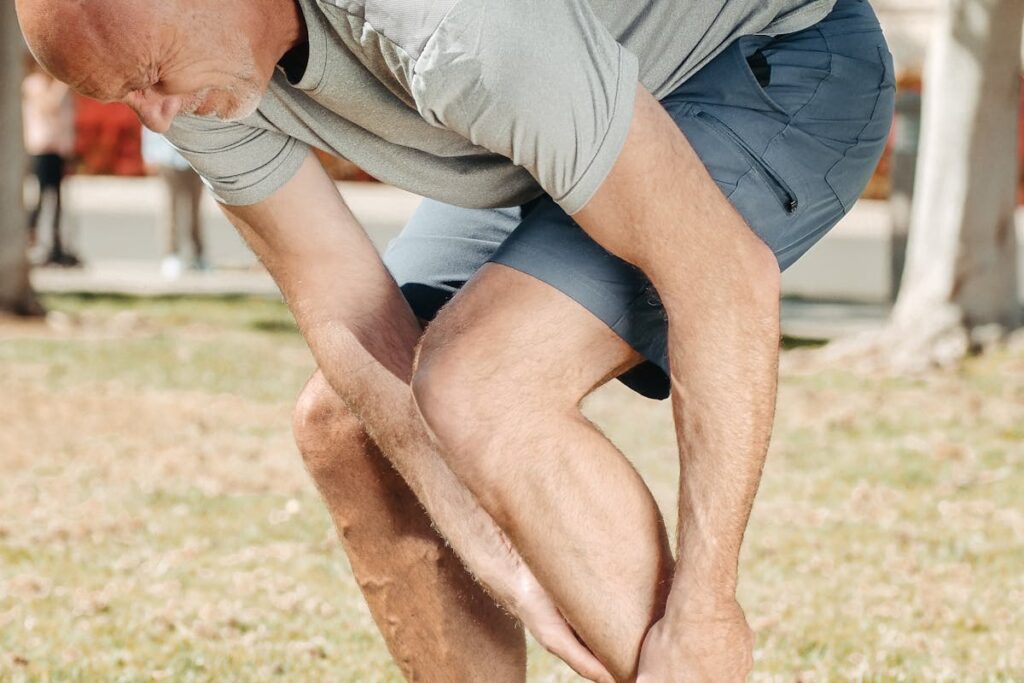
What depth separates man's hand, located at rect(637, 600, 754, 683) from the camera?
6.87 ft

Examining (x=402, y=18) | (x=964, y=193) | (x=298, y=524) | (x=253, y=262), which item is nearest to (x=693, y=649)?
(x=402, y=18)

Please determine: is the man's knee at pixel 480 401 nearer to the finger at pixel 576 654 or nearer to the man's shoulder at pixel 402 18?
the finger at pixel 576 654

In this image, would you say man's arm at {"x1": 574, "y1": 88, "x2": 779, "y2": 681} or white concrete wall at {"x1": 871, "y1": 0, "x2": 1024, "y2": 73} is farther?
white concrete wall at {"x1": 871, "y1": 0, "x2": 1024, "y2": 73}

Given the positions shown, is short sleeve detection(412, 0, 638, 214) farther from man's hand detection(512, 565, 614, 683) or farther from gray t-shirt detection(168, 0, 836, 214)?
man's hand detection(512, 565, 614, 683)

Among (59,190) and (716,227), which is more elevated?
(716,227)

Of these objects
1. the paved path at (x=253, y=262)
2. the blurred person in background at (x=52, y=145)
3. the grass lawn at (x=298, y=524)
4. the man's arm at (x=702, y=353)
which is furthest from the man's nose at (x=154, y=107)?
the blurred person in background at (x=52, y=145)

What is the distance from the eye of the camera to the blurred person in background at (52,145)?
12195 millimetres

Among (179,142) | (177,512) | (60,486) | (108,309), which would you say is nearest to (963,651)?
(179,142)

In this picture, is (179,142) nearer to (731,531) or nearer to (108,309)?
(731,531)

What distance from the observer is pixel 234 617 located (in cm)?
379

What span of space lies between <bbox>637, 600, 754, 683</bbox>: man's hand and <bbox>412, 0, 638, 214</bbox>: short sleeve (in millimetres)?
615

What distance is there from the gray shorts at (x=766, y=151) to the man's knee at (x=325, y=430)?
48cm

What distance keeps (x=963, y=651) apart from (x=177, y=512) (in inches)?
101

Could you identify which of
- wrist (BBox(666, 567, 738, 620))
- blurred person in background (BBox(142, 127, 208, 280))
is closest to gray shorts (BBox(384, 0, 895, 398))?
wrist (BBox(666, 567, 738, 620))
